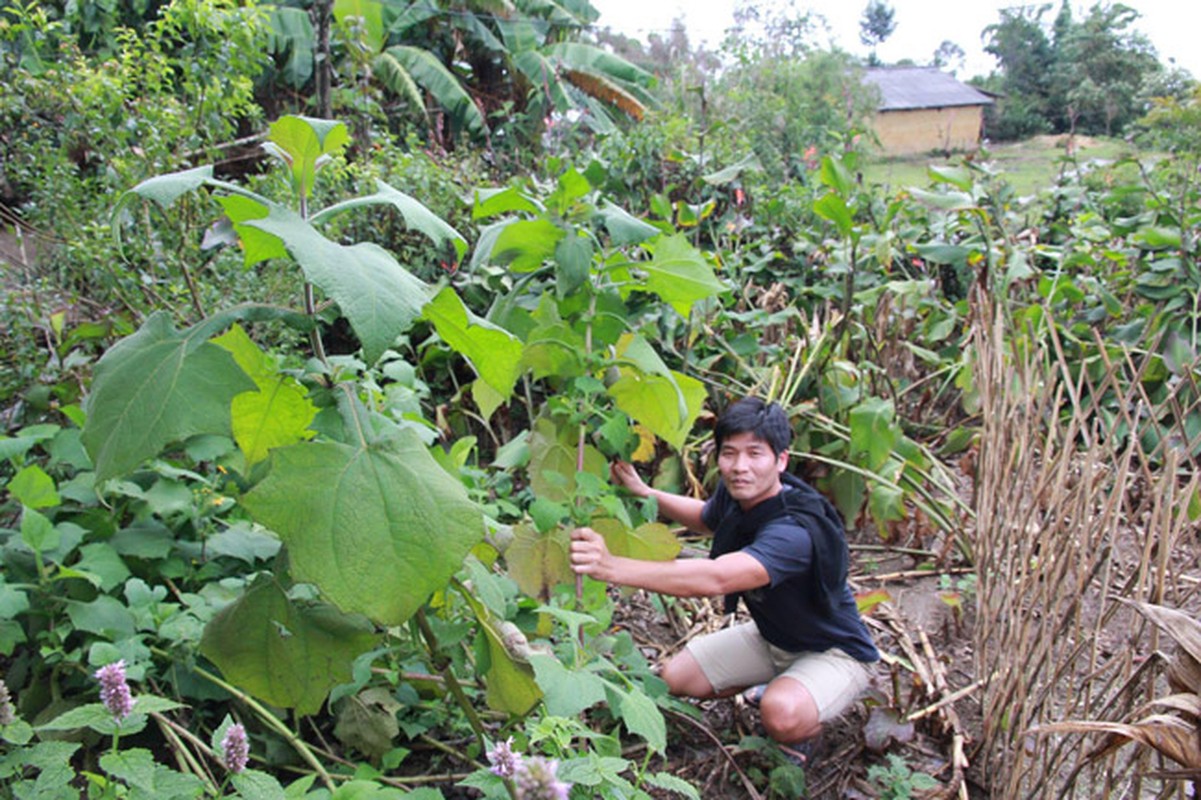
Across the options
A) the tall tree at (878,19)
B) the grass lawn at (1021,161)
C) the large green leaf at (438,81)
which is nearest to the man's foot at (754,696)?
the large green leaf at (438,81)

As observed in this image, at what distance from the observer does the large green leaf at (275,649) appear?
1.37 meters

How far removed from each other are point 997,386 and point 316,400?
1.89 metres

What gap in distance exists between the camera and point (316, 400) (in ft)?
4.30

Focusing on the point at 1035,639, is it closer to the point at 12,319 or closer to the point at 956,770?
the point at 956,770

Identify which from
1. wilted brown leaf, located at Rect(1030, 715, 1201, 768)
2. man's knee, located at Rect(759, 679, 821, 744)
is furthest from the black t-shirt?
wilted brown leaf, located at Rect(1030, 715, 1201, 768)

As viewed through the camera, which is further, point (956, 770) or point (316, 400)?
point (956, 770)

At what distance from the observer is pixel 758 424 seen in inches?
99.3

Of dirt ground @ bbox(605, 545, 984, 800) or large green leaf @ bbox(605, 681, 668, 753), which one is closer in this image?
large green leaf @ bbox(605, 681, 668, 753)

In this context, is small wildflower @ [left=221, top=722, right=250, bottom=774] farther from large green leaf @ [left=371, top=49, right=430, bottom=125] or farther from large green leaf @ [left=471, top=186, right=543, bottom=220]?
large green leaf @ [left=371, top=49, right=430, bottom=125]

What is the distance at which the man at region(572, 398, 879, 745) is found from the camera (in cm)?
233

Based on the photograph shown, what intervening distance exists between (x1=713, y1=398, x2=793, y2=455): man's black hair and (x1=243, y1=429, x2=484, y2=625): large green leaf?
1.51 metres

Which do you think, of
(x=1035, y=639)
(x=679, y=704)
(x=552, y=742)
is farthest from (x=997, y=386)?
(x=552, y=742)

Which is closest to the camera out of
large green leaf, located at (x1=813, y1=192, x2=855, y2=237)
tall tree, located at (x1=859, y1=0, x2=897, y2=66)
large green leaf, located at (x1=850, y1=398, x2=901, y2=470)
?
large green leaf, located at (x1=850, y1=398, x2=901, y2=470)

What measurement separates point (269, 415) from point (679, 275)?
0.91 metres
